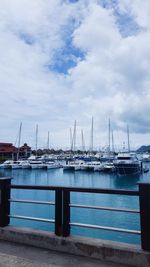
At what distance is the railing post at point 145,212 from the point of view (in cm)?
385

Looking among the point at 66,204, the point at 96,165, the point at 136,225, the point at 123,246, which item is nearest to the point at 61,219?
the point at 66,204

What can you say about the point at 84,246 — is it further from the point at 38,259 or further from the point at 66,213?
the point at 38,259

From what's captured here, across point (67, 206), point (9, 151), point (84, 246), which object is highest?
point (9, 151)

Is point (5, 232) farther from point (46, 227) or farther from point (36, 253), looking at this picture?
point (46, 227)

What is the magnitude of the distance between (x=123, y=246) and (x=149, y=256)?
417mm

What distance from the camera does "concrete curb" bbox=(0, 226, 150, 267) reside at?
12.7ft

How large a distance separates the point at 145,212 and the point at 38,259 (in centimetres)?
177

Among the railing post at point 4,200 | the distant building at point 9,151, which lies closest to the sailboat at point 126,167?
the distant building at point 9,151

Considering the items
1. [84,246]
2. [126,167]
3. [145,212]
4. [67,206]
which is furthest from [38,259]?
[126,167]

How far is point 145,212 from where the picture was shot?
3865mm

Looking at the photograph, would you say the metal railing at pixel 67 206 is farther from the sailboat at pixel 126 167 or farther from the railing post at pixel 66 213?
the sailboat at pixel 126 167

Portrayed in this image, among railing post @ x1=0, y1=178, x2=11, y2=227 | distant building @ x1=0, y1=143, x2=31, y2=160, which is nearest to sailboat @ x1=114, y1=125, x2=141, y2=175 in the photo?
distant building @ x1=0, y1=143, x2=31, y2=160

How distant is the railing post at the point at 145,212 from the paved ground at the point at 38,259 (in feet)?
1.71

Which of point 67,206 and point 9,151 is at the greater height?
point 9,151
